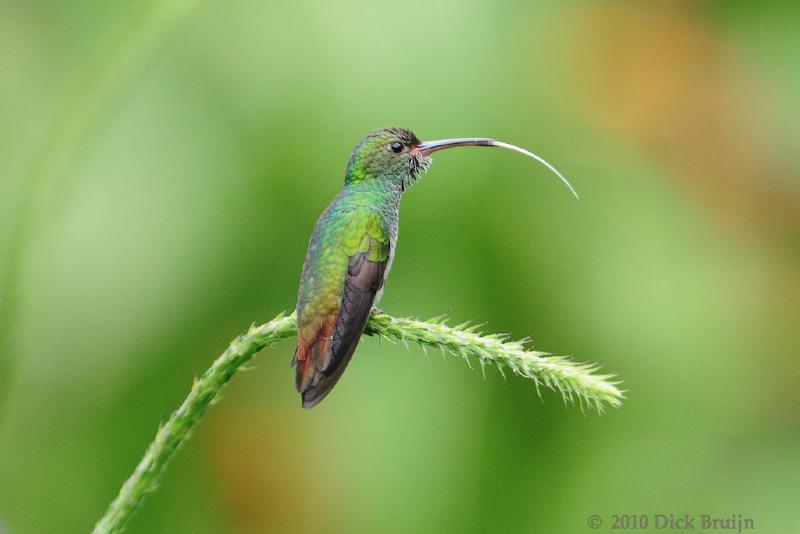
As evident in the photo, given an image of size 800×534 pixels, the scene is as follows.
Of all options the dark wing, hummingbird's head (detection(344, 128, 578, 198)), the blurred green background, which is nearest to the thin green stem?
the dark wing

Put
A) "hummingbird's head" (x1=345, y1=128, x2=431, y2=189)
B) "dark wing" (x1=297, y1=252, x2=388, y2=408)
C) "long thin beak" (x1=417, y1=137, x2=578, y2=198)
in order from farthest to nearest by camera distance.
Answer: "hummingbird's head" (x1=345, y1=128, x2=431, y2=189)
"long thin beak" (x1=417, y1=137, x2=578, y2=198)
"dark wing" (x1=297, y1=252, x2=388, y2=408)

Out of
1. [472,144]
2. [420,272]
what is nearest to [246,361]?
[472,144]

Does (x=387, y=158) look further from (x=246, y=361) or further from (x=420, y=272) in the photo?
(x=420, y=272)

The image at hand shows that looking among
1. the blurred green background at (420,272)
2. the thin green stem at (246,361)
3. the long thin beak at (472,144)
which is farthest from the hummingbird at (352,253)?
the blurred green background at (420,272)

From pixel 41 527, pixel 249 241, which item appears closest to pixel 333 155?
pixel 249 241

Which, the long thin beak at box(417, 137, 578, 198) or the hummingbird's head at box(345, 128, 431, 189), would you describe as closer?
the long thin beak at box(417, 137, 578, 198)

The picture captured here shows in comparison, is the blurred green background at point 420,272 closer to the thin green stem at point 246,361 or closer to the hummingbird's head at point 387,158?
the hummingbird's head at point 387,158

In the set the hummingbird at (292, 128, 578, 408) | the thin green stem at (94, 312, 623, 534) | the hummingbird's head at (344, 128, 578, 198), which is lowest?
the thin green stem at (94, 312, 623, 534)

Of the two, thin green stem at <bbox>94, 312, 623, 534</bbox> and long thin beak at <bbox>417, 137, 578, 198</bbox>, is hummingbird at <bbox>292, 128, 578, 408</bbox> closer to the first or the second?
long thin beak at <bbox>417, 137, 578, 198</bbox>
